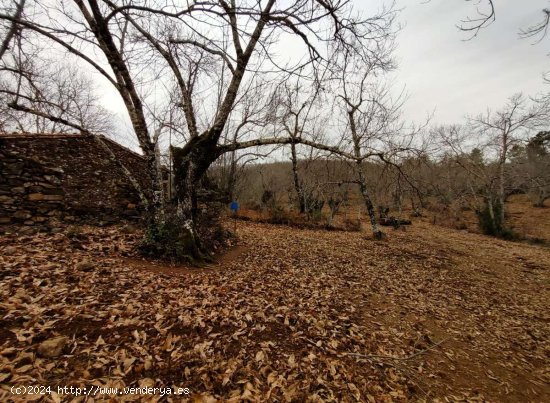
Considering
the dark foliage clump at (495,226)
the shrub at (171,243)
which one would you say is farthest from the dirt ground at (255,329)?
the dark foliage clump at (495,226)

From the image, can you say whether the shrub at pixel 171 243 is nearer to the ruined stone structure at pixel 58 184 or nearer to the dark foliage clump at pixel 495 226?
the ruined stone structure at pixel 58 184

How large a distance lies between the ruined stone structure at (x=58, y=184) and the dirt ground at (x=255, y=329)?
955mm

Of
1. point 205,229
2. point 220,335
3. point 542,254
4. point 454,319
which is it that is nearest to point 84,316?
point 220,335

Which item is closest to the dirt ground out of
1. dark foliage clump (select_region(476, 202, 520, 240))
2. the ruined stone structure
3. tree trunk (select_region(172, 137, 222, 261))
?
tree trunk (select_region(172, 137, 222, 261))

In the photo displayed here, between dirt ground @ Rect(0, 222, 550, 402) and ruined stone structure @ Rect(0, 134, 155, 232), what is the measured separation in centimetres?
96

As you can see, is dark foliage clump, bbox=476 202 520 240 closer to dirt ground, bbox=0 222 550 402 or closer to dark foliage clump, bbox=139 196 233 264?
dirt ground, bbox=0 222 550 402

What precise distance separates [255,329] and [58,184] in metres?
6.69

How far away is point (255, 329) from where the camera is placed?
11.8ft

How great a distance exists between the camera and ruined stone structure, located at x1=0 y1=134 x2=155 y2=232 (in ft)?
20.5

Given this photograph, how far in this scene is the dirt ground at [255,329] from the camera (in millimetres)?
2641

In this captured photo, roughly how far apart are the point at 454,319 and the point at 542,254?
10981mm

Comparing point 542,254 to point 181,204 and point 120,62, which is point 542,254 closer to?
point 181,204

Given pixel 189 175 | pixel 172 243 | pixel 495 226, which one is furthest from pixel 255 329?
pixel 495 226

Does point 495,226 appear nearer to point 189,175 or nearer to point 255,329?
point 189,175
